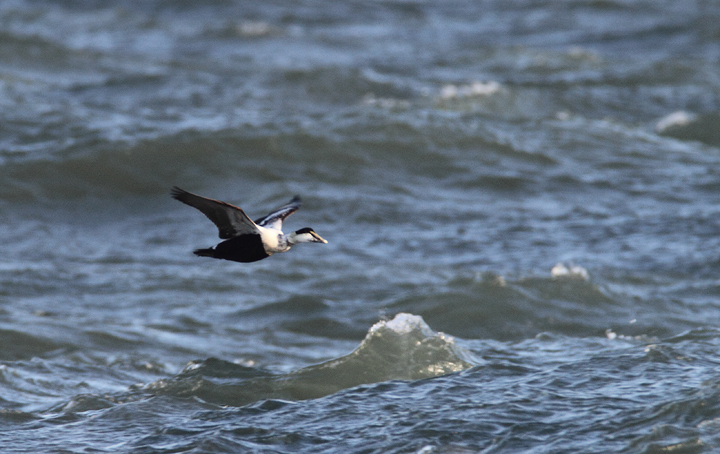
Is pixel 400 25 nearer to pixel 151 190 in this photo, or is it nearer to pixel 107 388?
pixel 151 190

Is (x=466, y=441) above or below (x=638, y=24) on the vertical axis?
below

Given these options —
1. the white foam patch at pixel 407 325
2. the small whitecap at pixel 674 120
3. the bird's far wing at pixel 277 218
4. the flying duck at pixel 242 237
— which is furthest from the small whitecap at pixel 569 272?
the small whitecap at pixel 674 120

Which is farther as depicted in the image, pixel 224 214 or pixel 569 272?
pixel 569 272

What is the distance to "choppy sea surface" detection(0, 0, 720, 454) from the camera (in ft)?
18.8

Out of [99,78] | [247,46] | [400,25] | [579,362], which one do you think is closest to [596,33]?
[400,25]

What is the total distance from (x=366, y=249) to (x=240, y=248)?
187 inches

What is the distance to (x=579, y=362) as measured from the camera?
6512mm

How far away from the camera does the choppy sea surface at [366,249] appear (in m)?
5.73

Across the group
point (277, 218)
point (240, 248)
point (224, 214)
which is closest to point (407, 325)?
point (277, 218)

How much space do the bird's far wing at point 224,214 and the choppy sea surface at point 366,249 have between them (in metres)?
1.12

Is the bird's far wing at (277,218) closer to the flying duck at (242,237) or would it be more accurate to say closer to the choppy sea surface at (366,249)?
the flying duck at (242,237)

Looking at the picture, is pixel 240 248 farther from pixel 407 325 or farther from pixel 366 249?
pixel 366 249

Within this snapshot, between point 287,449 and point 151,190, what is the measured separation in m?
7.06

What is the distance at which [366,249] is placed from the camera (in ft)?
33.1
